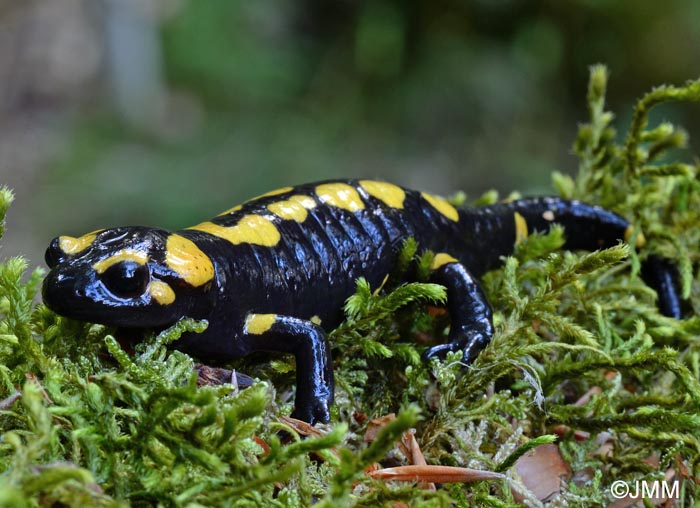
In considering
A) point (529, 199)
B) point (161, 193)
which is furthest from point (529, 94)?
point (529, 199)

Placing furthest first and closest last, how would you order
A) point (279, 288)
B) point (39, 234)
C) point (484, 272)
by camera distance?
point (39, 234) < point (484, 272) < point (279, 288)

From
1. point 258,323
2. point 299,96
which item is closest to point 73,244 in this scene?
point 258,323

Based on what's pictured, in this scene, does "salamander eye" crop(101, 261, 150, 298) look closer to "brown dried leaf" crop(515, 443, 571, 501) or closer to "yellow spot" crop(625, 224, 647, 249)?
"brown dried leaf" crop(515, 443, 571, 501)

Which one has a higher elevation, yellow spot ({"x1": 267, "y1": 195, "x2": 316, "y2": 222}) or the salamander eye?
yellow spot ({"x1": 267, "y1": 195, "x2": 316, "y2": 222})

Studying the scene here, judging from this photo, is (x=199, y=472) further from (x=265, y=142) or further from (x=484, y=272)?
(x=265, y=142)

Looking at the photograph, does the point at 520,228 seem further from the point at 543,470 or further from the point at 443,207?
the point at 543,470

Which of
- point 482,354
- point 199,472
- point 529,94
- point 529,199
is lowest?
point 199,472

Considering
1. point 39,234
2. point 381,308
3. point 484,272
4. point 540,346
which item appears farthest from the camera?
point 39,234

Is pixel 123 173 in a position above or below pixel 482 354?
above

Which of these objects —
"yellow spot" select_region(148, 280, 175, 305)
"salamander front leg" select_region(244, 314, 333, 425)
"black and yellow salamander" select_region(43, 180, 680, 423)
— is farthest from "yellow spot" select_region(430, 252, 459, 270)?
"yellow spot" select_region(148, 280, 175, 305)
